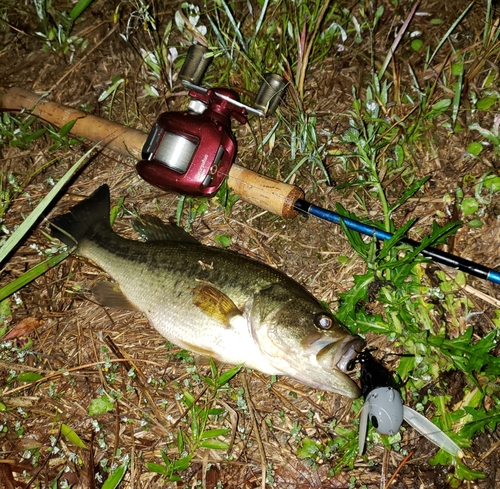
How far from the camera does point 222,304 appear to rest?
3.01 m

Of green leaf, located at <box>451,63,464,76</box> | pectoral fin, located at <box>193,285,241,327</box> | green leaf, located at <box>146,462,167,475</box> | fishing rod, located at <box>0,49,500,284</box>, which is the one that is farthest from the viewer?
green leaf, located at <box>451,63,464,76</box>

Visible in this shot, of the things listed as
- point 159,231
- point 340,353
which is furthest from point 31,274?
point 340,353

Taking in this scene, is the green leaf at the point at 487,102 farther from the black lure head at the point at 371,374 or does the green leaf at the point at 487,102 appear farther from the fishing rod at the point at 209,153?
the black lure head at the point at 371,374

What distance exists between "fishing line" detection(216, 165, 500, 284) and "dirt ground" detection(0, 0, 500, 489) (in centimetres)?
41

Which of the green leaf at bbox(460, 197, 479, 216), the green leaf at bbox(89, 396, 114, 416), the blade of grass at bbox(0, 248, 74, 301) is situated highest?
the green leaf at bbox(460, 197, 479, 216)

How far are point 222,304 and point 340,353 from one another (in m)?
0.86

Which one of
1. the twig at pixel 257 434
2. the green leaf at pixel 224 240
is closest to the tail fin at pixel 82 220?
the green leaf at pixel 224 240

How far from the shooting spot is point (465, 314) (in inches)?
127

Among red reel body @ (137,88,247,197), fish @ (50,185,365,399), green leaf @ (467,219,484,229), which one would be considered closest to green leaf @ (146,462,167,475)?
fish @ (50,185,365,399)

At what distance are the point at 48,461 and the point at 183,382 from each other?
4.02 feet

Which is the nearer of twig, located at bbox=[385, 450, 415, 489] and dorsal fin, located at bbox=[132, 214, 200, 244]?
twig, located at bbox=[385, 450, 415, 489]

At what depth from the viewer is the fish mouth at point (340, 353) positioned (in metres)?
2.76

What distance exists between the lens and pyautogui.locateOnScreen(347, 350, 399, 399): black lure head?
2852 millimetres

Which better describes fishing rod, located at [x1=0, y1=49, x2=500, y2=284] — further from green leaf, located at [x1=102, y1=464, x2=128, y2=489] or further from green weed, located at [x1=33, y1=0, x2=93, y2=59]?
green leaf, located at [x1=102, y1=464, x2=128, y2=489]
